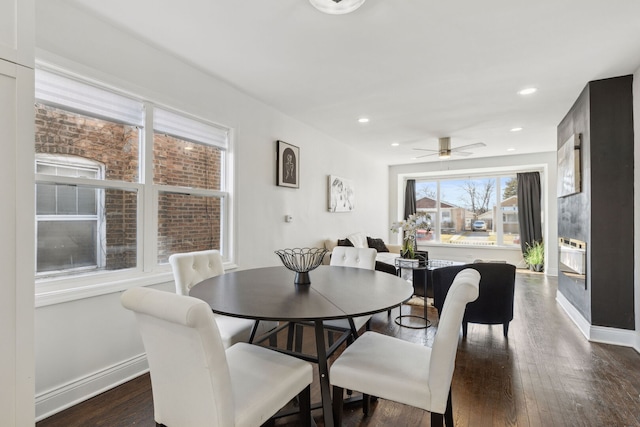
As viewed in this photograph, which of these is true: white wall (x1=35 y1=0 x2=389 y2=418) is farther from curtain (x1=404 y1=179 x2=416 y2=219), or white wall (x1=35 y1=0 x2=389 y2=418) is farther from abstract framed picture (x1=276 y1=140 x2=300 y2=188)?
curtain (x1=404 y1=179 x2=416 y2=219)

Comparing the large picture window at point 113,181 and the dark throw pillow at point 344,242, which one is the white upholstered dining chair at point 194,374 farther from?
the dark throw pillow at point 344,242

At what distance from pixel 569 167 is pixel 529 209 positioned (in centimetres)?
390

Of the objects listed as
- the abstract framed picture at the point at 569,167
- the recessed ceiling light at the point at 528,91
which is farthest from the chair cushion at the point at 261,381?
the abstract framed picture at the point at 569,167

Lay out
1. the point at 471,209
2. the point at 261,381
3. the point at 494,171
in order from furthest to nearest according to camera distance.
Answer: the point at 471,209 < the point at 494,171 < the point at 261,381

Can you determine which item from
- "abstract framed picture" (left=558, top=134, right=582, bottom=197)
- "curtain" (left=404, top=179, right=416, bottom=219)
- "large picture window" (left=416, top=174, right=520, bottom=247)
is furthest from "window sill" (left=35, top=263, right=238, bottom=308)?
"curtain" (left=404, top=179, right=416, bottom=219)

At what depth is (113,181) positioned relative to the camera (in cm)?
227

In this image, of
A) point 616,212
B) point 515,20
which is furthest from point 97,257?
point 616,212

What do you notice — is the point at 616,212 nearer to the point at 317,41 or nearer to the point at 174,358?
the point at 317,41

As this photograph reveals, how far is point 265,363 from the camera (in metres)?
1.45

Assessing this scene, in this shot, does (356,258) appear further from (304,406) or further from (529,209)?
(529,209)

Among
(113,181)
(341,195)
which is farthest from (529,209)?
(113,181)

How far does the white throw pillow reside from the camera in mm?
5422

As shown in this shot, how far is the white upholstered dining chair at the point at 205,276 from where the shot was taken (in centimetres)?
205

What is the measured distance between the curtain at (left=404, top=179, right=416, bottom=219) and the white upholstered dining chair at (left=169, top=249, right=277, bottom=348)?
6693 mm
